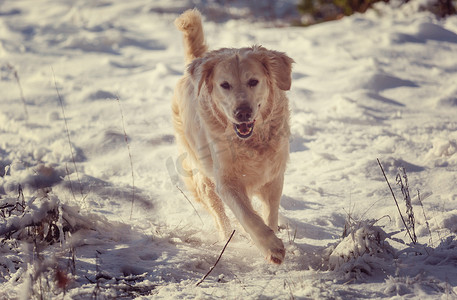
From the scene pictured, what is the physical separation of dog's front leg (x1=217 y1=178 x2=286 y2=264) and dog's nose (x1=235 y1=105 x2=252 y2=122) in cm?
45

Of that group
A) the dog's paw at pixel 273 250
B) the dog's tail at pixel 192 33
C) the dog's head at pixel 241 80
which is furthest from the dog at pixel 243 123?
the dog's tail at pixel 192 33

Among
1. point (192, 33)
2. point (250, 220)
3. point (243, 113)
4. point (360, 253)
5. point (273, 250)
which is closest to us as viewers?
point (360, 253)

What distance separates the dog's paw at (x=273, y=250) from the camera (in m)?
2.56

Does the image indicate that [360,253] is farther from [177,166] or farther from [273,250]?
[177,166]

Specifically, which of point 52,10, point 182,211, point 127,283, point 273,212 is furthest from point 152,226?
point 52,10

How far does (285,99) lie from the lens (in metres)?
3.46

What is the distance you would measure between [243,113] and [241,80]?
0.98 ft

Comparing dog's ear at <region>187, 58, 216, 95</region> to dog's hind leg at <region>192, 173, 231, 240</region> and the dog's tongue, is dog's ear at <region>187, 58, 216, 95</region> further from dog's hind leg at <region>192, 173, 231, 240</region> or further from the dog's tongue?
dog's hind leg at <region>192, 173, 231, 240</region>

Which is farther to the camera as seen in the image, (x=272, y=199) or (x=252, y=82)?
(x=272, y=199)

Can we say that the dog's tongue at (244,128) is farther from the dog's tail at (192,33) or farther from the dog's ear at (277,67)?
the dog's tail at (192,33)

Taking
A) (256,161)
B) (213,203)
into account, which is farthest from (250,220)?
(213,203)

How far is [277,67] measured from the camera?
3350 millimetres

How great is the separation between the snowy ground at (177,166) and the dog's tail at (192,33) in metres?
1.20

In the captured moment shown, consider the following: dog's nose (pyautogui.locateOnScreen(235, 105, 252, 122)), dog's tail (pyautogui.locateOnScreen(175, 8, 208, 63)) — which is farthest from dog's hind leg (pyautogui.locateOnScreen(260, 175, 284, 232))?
dog's tail (pyautogui.locateOnScreen(175, 8, 208, 63))
